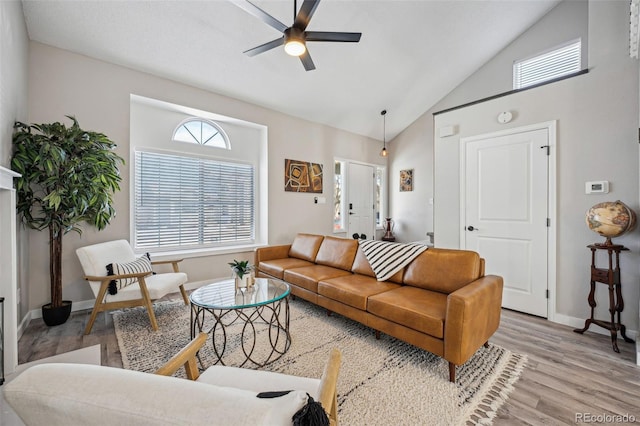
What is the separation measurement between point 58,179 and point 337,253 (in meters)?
3.01

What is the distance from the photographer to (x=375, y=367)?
2.05 m

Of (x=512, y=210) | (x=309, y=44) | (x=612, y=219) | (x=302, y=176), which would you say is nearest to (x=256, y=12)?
(x=309, y=44)

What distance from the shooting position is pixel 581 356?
2.23 meters

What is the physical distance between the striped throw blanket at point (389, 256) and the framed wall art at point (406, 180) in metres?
3.68

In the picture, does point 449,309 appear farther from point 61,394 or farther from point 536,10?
point 536,10

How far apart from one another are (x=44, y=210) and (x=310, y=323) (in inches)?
113

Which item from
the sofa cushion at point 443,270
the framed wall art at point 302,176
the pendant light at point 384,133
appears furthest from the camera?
the pendant light at point 384,133

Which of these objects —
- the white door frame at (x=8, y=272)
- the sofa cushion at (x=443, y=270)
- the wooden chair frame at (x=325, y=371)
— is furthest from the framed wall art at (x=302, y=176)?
the wooden chair frame at (x=325, y=371)

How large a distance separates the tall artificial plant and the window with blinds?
5506 mm

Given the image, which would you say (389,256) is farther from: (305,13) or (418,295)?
(305,13)

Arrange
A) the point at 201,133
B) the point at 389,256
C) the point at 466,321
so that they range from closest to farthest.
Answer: the point at 466,321 → the point at 389,256 → the point at 201,133

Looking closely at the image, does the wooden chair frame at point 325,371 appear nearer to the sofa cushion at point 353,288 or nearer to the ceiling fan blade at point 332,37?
the sofa cushion at point 353,288

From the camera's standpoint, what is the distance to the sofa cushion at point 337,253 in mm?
3352

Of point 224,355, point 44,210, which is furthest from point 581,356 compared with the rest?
A: point 44,210
